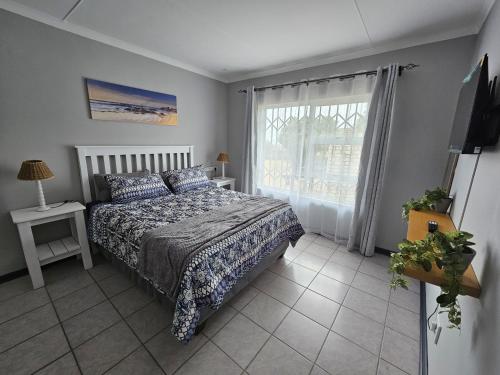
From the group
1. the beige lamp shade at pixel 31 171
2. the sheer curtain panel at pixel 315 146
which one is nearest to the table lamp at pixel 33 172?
the beige lamp shade at pixel 31 171

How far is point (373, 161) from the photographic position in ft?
8.03

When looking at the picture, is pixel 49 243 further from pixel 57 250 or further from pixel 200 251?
pixel 200 251

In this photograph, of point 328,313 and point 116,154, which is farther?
point 116,154

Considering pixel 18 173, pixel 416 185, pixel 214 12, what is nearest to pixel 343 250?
pixel 416 185

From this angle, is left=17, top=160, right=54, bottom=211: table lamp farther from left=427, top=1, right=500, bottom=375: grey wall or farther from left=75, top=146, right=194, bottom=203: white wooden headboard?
left=427, top=1, right=500, bottom=375: grey wall

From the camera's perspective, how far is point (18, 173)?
195 centimetres

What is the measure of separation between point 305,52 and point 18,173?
132 inches

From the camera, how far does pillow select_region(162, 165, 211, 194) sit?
2865mm

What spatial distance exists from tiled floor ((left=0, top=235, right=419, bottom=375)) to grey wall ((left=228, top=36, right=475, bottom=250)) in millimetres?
988

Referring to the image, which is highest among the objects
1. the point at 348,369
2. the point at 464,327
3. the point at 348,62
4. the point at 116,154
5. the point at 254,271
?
the point at 348,62

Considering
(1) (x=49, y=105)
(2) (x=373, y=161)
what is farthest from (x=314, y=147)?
(1) (x=49, y=105)

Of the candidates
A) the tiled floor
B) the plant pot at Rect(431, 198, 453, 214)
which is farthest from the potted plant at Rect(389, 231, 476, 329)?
the plant pot at Rect(431, 198, 453, 214)

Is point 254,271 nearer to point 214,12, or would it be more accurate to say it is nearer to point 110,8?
point 214,12

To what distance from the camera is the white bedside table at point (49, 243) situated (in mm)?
1817
